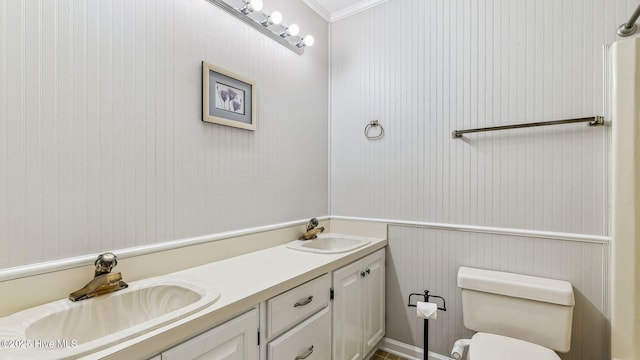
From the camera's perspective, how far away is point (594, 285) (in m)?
1.52

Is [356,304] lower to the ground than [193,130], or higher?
lower

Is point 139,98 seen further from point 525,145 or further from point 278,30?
point 525,145

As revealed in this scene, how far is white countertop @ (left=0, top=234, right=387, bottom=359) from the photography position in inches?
30.5

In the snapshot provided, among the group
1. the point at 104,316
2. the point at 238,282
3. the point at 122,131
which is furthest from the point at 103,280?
the point at 122,131

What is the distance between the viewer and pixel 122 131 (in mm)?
1192

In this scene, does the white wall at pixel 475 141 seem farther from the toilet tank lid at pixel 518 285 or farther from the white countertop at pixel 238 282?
the white countertop at pixel 238 282

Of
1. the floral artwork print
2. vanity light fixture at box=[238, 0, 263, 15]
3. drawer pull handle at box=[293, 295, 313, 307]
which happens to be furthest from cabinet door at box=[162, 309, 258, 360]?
vanity light fixture at box=[238, 0, 263, 15]

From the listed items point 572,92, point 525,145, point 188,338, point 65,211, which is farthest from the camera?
point 525,145

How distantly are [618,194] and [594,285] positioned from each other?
533mm

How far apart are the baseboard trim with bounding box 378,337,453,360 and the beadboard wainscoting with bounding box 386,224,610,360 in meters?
0.03

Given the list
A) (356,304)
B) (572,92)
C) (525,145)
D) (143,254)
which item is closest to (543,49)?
(572,92)

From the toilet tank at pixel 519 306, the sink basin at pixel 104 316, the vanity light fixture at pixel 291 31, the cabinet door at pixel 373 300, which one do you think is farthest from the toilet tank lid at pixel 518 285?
the vanity light fixture at pixel 291 31

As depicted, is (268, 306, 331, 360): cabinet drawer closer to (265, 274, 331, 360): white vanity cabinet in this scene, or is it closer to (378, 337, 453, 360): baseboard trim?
(265, 274, 331, 360): white vanity cabinet

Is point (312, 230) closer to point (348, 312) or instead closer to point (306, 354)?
point (348, 312)
